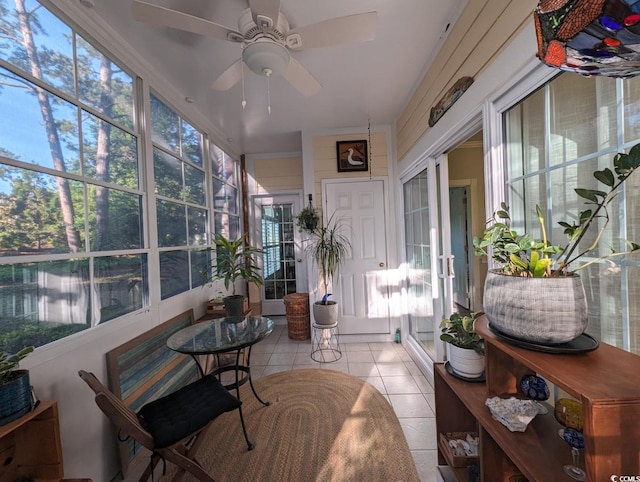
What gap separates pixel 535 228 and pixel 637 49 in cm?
92

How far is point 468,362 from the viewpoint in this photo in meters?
1.22

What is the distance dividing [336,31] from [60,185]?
5.53 ft

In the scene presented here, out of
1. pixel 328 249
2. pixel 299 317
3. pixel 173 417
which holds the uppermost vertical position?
pixel 328 249

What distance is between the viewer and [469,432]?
4.55ft

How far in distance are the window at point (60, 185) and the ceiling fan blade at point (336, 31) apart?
1285mm

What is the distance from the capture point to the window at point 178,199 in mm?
2279

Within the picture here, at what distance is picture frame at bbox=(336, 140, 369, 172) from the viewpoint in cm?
347

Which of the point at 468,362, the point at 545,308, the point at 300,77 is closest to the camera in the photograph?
the point at 545,308

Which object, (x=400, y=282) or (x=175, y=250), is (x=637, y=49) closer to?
(x=175, y=250)

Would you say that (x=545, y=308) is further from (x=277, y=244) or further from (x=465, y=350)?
(x=277, y=244)

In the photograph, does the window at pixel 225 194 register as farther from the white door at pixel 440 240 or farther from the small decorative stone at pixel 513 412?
the small decorative stone at pixel 513 412

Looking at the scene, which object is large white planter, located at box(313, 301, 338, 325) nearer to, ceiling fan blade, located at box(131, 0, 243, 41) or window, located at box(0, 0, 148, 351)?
window, located at box(0, 0, 148, 351)

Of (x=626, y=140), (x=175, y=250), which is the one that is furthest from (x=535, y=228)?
(x=175, y=250)

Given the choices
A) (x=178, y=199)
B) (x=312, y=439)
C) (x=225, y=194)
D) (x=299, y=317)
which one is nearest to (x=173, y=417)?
(x=312, y=439)
